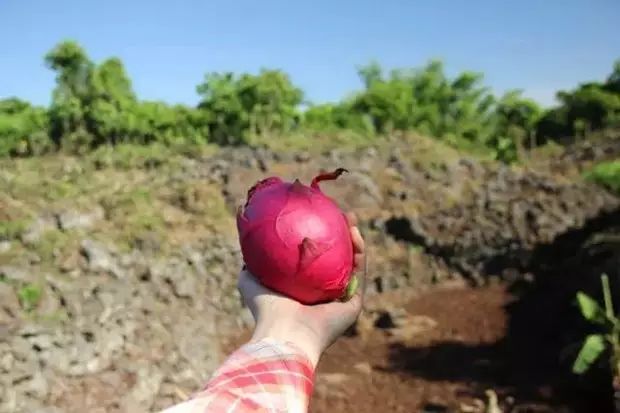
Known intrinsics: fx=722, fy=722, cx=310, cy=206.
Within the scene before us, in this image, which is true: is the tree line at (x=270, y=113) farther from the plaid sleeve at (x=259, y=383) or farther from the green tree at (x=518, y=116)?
the plaid sleeve at (x=259, y=383)

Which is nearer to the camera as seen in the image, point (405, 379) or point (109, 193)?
point (405, 379)

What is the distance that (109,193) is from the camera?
40.6ft

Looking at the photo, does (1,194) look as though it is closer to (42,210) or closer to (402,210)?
(42,210)

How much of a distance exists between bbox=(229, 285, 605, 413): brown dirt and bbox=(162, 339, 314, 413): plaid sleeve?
679cm

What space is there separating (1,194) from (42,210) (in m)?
0.93

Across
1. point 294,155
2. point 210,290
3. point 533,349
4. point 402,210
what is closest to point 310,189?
point 533,349

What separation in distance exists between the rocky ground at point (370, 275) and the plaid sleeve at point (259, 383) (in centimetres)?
568

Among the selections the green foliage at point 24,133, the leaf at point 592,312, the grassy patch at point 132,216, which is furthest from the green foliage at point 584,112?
the leaf at point 592,312

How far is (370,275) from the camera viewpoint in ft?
43.4

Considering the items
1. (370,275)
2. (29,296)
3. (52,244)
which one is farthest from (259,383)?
(370,275)

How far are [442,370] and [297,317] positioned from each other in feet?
27.2

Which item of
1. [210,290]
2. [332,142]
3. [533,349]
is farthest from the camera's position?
[332,142]

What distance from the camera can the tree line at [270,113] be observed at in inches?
914

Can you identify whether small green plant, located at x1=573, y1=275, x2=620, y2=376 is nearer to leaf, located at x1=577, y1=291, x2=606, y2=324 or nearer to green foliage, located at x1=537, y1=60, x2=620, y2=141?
leaf, located at x1=577, y1=291, x2=606, y2=324
